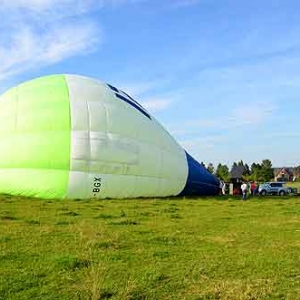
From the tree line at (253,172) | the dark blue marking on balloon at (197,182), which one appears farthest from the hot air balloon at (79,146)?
the tree line at (253,172)

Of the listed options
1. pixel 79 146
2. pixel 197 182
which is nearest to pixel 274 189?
pixel 197 182

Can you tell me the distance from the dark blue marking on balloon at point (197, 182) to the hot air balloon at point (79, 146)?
0.92 m

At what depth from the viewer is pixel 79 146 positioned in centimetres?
2181

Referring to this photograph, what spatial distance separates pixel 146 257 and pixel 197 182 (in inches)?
713

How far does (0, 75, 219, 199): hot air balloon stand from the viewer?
21.7 metres

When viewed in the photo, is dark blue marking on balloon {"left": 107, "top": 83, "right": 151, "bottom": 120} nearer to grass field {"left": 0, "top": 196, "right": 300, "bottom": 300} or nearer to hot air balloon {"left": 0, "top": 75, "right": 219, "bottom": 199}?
hot air balloon {"left": 0, "top": 75, "right": 219, "bottom": 199}

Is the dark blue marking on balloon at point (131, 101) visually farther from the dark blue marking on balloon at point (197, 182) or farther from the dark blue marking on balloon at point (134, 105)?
the dark blue marking on balloon at point (197, 182)

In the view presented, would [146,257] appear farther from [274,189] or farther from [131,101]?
[274,189]

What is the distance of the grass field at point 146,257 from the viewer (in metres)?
6.51

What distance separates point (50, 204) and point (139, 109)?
7992 millimetres

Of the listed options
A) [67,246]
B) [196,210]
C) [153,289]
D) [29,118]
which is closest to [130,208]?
[196,210]

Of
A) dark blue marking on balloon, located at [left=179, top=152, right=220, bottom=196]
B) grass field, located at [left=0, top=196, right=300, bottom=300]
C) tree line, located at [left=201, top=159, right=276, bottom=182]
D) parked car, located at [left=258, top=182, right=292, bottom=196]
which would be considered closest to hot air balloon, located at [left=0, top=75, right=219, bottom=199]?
dark blue marking on balloon, located at [left=179, top=152, right=220, bottom=196]

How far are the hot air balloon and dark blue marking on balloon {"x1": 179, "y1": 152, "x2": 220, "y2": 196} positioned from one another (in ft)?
3.01

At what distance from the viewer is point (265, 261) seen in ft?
27.9
